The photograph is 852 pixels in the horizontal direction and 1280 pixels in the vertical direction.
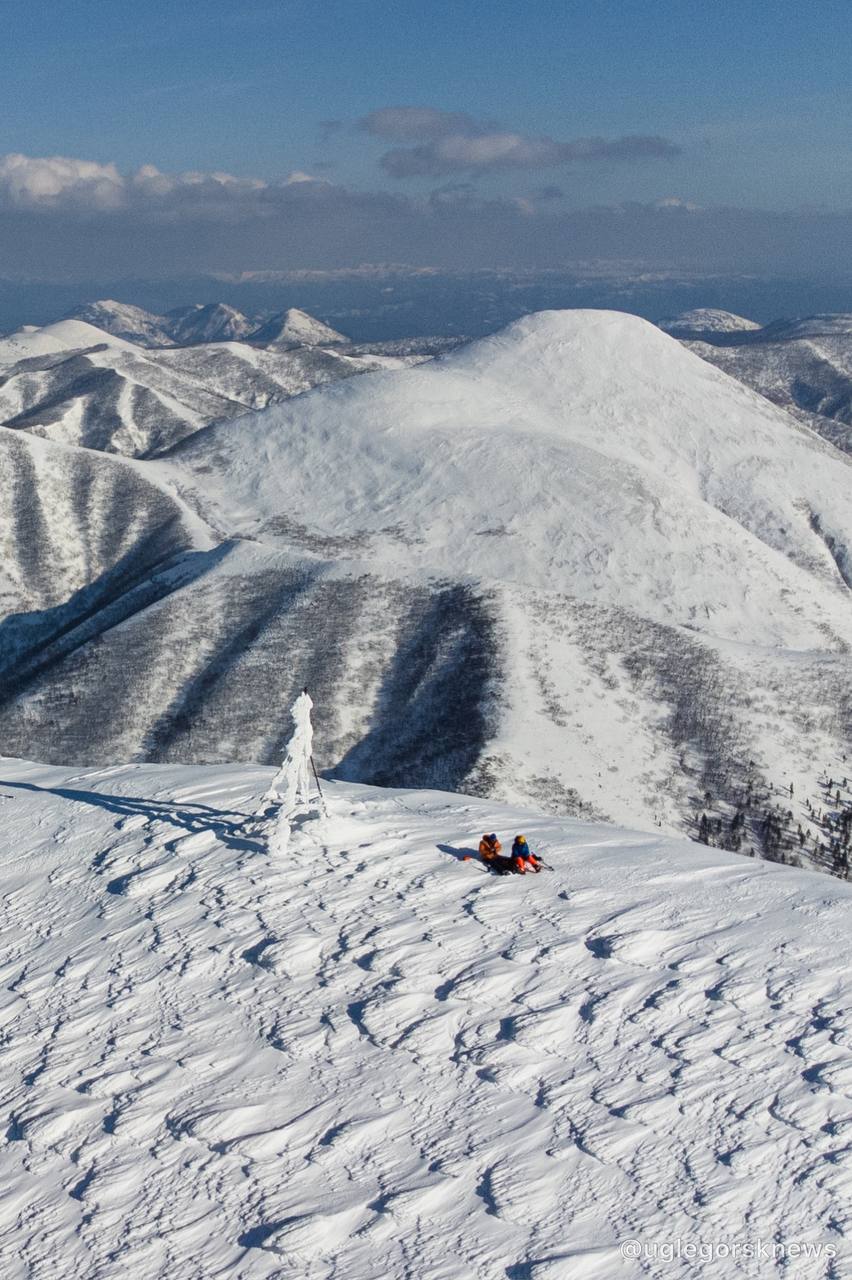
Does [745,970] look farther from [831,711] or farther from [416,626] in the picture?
[416,626]

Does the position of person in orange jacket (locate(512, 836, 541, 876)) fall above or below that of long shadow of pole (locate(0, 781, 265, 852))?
above

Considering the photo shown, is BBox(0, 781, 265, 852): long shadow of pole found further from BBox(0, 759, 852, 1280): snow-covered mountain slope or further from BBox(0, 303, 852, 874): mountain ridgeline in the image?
BBox(0, 303, 852, 874): mountain ridgeline

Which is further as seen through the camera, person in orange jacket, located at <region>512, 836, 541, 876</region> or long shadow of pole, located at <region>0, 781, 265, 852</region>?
long shadow of pole, located at <region>0, 781, 265, 852</region>

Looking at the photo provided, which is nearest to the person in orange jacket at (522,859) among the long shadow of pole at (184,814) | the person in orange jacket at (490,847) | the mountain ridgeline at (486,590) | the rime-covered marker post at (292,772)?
the person in orange jacket at (490,847)

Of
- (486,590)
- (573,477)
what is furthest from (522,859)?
(573,477)

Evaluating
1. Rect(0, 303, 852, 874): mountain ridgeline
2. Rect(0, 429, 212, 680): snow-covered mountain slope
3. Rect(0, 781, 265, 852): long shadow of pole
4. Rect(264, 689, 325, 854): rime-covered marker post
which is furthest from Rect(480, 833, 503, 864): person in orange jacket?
Rect(0, 429, 212, 680): snow-covered mountain slope

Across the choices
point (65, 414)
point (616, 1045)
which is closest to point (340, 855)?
point (616, 1045)
